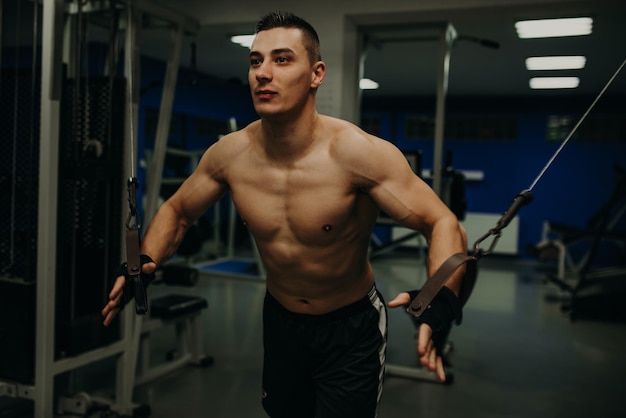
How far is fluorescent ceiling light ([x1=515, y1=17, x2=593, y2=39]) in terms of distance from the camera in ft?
13.2

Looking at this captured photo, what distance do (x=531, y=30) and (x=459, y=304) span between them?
3.74m

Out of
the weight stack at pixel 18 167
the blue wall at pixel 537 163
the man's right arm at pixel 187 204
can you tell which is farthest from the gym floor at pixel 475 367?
the blue wall at pixel 537 163

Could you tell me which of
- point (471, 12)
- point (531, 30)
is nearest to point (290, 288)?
point (471, 12)

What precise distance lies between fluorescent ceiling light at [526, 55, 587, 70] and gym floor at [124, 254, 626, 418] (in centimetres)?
225

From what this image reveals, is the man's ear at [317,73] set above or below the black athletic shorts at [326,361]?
above

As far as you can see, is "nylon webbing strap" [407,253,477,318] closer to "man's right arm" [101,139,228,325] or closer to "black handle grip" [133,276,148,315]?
"black handle grip" [133,276,148,315]

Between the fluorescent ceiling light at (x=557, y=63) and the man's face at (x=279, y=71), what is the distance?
4634 mm

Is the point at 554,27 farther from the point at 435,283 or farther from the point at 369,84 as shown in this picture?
the point at 435,283

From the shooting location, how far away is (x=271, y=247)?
1.54 metres

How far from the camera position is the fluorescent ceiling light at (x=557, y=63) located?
538 centimetres

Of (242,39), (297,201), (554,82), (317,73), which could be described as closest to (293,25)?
(317,73)

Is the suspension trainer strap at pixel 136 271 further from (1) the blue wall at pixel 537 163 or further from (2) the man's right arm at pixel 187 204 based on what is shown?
(1) the blue wall at pixel 537 163

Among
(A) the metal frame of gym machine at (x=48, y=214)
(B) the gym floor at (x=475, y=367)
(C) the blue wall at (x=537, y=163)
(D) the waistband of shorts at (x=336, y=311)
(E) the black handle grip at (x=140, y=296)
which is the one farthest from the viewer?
(C) the blue wall at (x=537, y=163)

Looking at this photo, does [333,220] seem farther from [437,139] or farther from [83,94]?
[437,139]
